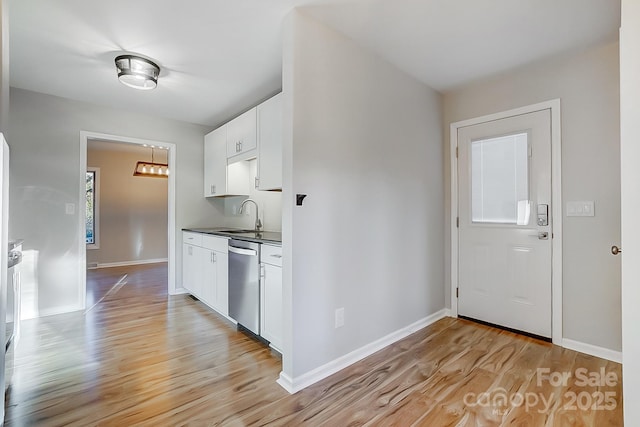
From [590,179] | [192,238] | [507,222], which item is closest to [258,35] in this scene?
[192,238]

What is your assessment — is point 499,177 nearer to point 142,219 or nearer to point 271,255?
point 271,255

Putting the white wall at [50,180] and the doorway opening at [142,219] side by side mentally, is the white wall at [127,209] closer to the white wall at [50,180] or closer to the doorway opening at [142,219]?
the doorway opening at [142,219]

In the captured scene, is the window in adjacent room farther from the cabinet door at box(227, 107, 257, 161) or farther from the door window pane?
the door window pane

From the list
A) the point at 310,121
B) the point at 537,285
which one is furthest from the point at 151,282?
the point at 537,285

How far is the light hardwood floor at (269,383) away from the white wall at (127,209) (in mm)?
3461

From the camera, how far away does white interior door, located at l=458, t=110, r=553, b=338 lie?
2.51 m

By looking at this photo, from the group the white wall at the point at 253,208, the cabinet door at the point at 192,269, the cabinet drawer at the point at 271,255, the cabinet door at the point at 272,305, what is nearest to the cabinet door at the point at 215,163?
the white wall at the point at 253,208

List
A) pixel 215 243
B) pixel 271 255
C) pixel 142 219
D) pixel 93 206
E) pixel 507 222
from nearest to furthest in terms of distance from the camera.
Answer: pixel 271 255 → pixel 507 222 → pixel 215 243 → pixel 93 206 → pixel 142 219

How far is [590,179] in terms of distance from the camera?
89.7 inches

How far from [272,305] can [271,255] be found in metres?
0.38

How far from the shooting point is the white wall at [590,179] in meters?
2.18

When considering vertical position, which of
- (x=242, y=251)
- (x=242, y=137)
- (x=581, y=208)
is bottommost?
(x=242, y=251)

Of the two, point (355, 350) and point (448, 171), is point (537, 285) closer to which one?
point (448, 171)

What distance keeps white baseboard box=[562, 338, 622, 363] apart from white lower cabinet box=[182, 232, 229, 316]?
2.89m
